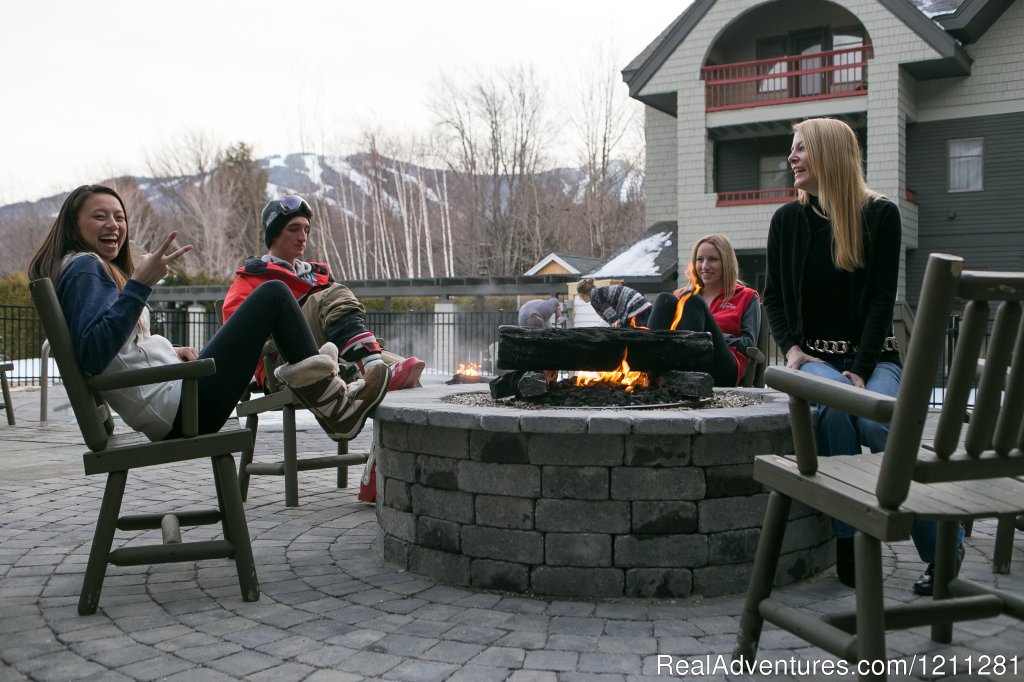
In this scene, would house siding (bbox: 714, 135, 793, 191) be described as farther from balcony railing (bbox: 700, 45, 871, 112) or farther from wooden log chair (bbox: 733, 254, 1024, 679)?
wooden log chair (bbox: 733, 254, 1024, 679)

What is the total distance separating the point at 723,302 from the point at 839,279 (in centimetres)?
200

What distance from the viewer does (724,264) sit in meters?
5.82

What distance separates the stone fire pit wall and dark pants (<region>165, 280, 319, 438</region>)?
0.65m

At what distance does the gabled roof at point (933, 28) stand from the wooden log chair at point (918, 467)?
1772cm

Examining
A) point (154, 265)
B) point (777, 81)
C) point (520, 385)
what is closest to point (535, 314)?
point (520, 385)

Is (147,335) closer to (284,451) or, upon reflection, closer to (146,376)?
(146,376)

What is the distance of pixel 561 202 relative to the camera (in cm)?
4262

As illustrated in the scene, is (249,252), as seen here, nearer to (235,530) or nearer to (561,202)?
(561,202)

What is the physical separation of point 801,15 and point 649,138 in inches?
178

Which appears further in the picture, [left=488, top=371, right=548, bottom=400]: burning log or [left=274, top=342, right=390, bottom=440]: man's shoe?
[left=488, top=371, right=548, bottom=400]: burning log

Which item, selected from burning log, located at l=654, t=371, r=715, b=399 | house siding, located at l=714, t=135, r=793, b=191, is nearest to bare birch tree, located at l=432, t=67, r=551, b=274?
house siding, located at l=714, t=135, r=793, b=191

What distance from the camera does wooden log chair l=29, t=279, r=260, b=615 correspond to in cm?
301

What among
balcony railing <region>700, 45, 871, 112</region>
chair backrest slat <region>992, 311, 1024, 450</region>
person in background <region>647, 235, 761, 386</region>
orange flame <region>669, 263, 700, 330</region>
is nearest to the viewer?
chair backrest slat <region>992, 311, 1024, 450</region>

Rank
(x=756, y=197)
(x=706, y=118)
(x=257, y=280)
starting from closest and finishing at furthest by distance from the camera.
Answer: (x=257, y=280) → (x=706, y=118) → (x=756, y=197)
